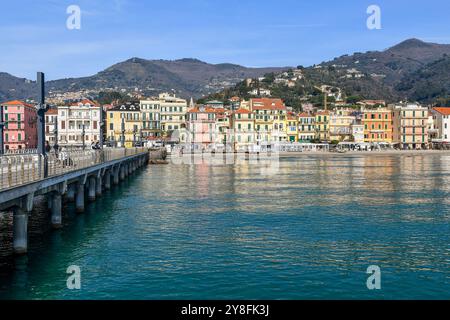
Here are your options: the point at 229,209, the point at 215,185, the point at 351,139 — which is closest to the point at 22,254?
the point at 229,209

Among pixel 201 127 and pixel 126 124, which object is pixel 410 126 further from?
pixel 126 124

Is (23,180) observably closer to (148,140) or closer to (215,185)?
(215,185)

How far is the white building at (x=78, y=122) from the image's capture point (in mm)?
141500

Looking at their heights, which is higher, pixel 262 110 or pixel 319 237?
pixel 262 110

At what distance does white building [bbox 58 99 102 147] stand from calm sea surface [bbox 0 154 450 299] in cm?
9180

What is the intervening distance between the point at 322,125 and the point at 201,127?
134 ft

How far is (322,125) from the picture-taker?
17012cm

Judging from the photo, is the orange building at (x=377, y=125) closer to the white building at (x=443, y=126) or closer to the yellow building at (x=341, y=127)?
the yellow building at (x=341, y=127)

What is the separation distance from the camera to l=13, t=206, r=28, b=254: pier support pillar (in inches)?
1051

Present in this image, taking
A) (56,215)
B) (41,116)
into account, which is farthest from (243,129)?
(41,116)

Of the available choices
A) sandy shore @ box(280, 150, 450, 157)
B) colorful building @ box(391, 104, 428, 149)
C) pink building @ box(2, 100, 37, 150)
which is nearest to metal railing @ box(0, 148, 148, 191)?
pink building @ box(2, 100, 37, 150)

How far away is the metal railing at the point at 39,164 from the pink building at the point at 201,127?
9493 cm
